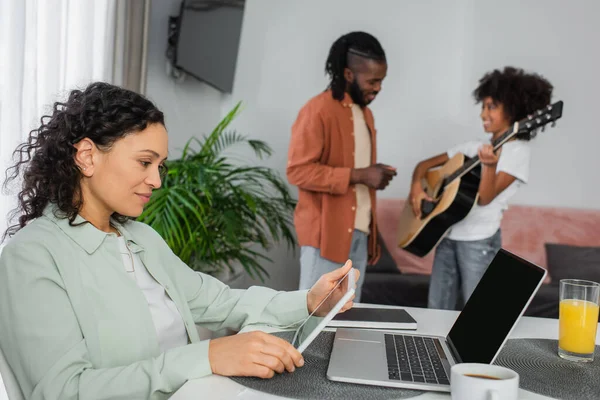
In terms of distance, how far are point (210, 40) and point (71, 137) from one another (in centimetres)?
232

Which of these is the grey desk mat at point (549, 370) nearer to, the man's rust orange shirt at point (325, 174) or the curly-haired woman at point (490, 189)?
the man's rust orange shirt at point (325, 174)

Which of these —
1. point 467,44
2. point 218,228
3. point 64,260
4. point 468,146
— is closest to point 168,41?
point 218,228

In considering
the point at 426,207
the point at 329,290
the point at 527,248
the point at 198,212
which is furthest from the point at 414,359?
the point at 527,248

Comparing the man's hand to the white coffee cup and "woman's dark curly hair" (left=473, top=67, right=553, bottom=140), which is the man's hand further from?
the white coffee cup

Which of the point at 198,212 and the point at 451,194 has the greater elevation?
the point at 451,194

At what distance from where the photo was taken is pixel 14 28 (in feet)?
5.09

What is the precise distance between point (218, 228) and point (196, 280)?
1.29m

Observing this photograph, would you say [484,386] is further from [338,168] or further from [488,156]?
[488,156]

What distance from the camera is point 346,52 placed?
2453mm

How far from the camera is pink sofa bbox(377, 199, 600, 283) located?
366 cm

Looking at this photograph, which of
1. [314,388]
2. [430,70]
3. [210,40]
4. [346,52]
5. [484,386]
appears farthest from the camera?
[430,70]

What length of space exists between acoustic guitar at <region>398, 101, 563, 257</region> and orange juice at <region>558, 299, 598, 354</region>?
1.45 meters

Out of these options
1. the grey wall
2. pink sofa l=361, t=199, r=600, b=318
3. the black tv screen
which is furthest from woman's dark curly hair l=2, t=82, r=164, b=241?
the grey wall

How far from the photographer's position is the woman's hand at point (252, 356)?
0.92 meters
